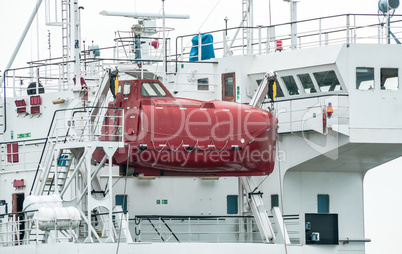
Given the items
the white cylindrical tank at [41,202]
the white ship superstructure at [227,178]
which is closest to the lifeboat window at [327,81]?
the white ship superstructure at [227,178]

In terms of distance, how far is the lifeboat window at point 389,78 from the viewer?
1382 inches

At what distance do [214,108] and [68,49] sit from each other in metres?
7.17

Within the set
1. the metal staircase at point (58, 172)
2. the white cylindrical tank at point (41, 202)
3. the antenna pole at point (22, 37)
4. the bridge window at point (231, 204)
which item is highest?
the antenna pole at point (22, 37)

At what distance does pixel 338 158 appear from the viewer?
116 feet

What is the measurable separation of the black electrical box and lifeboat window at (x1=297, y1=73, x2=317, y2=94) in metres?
4.92

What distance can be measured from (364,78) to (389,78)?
0.82m

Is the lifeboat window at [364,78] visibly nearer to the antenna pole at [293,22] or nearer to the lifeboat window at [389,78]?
the lifeboat window at [389,78]

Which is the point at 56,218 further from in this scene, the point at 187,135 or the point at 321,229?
the point at 321,229

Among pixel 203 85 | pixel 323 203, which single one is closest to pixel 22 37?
pixel 203 85

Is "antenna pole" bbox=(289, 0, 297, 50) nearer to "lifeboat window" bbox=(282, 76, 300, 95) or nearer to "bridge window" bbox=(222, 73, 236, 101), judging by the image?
"lifeboat window" bbox=(282, 76, 300, 95)

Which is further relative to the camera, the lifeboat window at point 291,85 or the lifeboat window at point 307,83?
the lifeboat window at point 291,85

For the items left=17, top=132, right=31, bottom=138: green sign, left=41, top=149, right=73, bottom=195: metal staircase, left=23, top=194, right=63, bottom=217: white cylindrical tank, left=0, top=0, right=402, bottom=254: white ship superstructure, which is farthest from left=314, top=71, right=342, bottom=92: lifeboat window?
left=17, top=132, right=31, bottom=138: green sign

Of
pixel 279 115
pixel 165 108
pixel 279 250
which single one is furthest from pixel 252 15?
pixel 279 250

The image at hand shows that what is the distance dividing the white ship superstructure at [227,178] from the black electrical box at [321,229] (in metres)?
0.03
